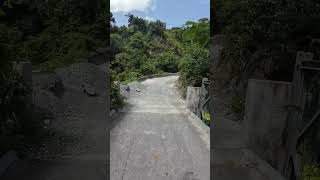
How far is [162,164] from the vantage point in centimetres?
400

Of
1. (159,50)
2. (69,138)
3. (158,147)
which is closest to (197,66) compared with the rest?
(158,147)

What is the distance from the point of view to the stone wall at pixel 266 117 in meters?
3.24

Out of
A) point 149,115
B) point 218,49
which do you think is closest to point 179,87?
point 149,115

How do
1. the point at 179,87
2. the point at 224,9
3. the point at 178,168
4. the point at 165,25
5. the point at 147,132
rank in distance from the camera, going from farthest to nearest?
1. the point at 165,25
2. the point at 179,87
3. the point at 147,132
4. the point at 178,168
5. the point at 224,9

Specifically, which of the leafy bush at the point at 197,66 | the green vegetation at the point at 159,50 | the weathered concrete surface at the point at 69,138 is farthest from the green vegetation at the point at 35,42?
the green vegetation at the point at 159,50

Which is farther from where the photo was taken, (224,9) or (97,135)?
(97,135)

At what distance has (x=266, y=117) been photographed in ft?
11.0

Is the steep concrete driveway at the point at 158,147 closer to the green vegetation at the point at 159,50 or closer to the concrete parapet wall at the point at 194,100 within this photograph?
the concrete parapet wall at the point at 194,100

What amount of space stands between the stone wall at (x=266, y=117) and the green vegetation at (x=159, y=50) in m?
6.46

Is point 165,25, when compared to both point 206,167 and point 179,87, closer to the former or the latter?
point 179,87

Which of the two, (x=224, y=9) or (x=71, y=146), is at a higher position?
(x=224, y=9)

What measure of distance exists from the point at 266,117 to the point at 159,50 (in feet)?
50.0

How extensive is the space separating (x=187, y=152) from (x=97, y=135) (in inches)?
46.8

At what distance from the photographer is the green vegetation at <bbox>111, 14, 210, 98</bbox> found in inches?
406
